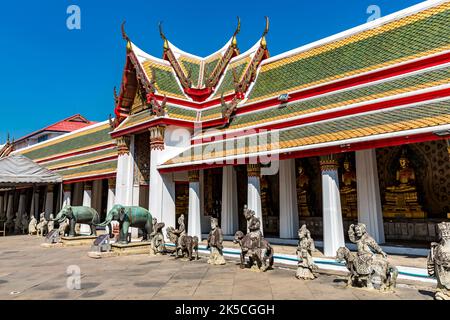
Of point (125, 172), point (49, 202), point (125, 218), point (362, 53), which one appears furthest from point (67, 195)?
point (362, 53)

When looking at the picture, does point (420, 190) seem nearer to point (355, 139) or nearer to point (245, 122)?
point (355, 139)

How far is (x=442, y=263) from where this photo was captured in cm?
508

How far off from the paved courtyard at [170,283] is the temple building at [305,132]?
10.8 feet

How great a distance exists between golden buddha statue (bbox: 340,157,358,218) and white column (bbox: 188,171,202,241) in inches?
240

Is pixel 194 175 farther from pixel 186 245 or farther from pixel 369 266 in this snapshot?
pixel 369 266

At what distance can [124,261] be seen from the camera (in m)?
9.83

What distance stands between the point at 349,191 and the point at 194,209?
6.49m

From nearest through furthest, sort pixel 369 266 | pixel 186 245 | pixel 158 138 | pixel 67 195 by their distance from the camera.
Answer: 1. pixel 369 266
2. pixel 186 245
3. pixel 158 138
4. pixel 67 195

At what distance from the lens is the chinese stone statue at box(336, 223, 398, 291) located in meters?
5.86

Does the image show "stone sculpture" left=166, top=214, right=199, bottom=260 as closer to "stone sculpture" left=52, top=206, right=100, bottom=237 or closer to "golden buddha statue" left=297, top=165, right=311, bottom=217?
"golden buddha statue" left=297, top=165, right=311, bottom=217

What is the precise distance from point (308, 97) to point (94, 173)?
13874mm

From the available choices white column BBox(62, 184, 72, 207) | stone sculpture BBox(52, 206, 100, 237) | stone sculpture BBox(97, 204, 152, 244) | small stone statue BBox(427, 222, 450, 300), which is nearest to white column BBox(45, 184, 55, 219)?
white column BBox(62, 184, 72, 207)
